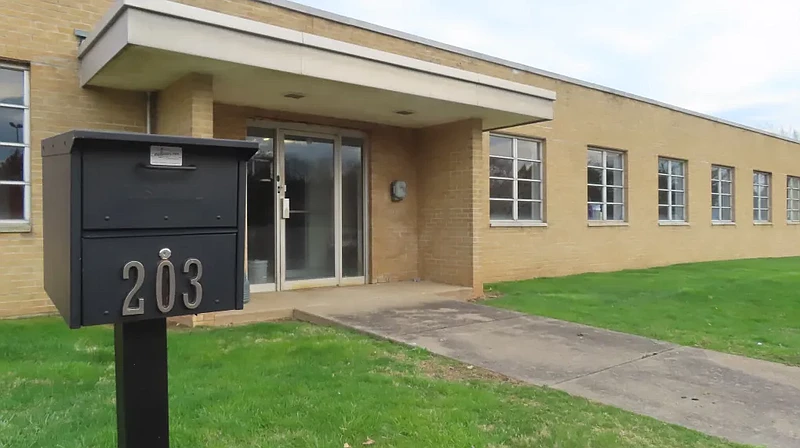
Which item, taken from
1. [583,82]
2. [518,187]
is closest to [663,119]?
[583,82]

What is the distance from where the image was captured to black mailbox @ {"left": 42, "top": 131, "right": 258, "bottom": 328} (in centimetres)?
178

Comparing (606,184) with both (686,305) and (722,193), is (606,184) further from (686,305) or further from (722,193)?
(722,193)

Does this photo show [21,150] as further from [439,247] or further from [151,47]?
[439,247]

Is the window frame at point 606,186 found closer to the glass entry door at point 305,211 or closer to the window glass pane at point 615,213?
the window glass pane at point 615,213

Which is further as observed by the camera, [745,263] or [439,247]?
[745,263]

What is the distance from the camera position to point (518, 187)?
463 inches

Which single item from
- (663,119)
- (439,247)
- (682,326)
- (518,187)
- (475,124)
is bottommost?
(682,326)

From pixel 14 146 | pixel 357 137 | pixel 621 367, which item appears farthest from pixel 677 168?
pixel 14 146

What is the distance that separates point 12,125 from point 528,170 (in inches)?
343

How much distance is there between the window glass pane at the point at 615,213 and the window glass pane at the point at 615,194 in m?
0.16

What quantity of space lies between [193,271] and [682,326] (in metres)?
6.32

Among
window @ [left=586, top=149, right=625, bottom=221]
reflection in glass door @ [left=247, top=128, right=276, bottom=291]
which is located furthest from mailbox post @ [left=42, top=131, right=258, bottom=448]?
window @ [left=586, top=149, right=625, bottom=221]

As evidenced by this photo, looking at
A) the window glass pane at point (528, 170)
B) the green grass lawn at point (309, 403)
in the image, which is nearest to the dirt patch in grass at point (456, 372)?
the green grass lawn at point (309, 403)

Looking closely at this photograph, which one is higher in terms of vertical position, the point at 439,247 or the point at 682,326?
the point at 439,247
